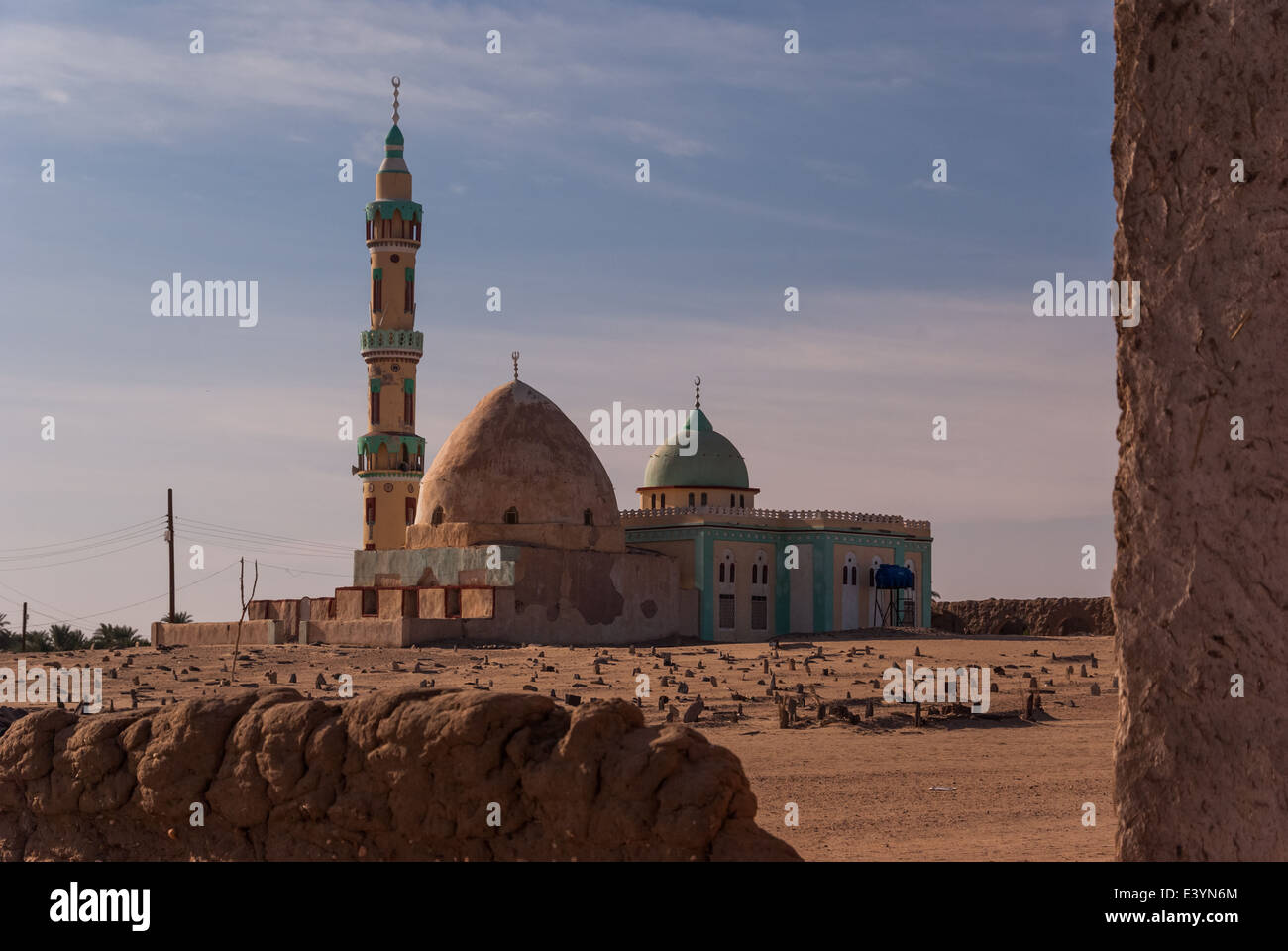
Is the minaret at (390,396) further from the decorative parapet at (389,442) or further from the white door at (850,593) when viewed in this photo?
the white door at (850,593)

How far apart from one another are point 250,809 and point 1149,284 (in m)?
4.24

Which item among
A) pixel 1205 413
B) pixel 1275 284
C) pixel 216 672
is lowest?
pixel 216 672

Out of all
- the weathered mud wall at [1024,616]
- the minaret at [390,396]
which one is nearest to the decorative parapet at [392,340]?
the minaret at [390,396]

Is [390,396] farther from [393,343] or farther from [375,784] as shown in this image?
[375,784]

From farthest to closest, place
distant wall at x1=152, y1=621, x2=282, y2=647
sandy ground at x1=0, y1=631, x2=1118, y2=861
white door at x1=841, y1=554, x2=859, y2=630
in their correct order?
white door at x1=841, y1=554, x2=859, y2=630
distant wall at x1=152, y1=621, x2=282, y2=647
sandy ground at x1=0, y1=631, x2=1118, y2=861

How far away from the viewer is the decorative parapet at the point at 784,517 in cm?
3825

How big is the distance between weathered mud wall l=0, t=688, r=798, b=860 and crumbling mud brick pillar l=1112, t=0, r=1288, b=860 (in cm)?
137

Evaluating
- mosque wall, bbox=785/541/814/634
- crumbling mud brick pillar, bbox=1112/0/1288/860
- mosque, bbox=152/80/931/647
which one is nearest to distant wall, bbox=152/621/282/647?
mosque, bbox=152/80/931/647

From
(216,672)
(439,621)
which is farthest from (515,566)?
(216,672)

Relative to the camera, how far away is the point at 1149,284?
5.09 metres

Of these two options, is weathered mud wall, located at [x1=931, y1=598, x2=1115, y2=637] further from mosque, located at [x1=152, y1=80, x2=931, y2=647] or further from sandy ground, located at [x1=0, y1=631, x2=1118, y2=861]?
sandy ground, located at [x1=0, y1=631, x2=1118, y2=861]

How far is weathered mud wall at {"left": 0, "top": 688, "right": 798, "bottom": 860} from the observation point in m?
5.70
